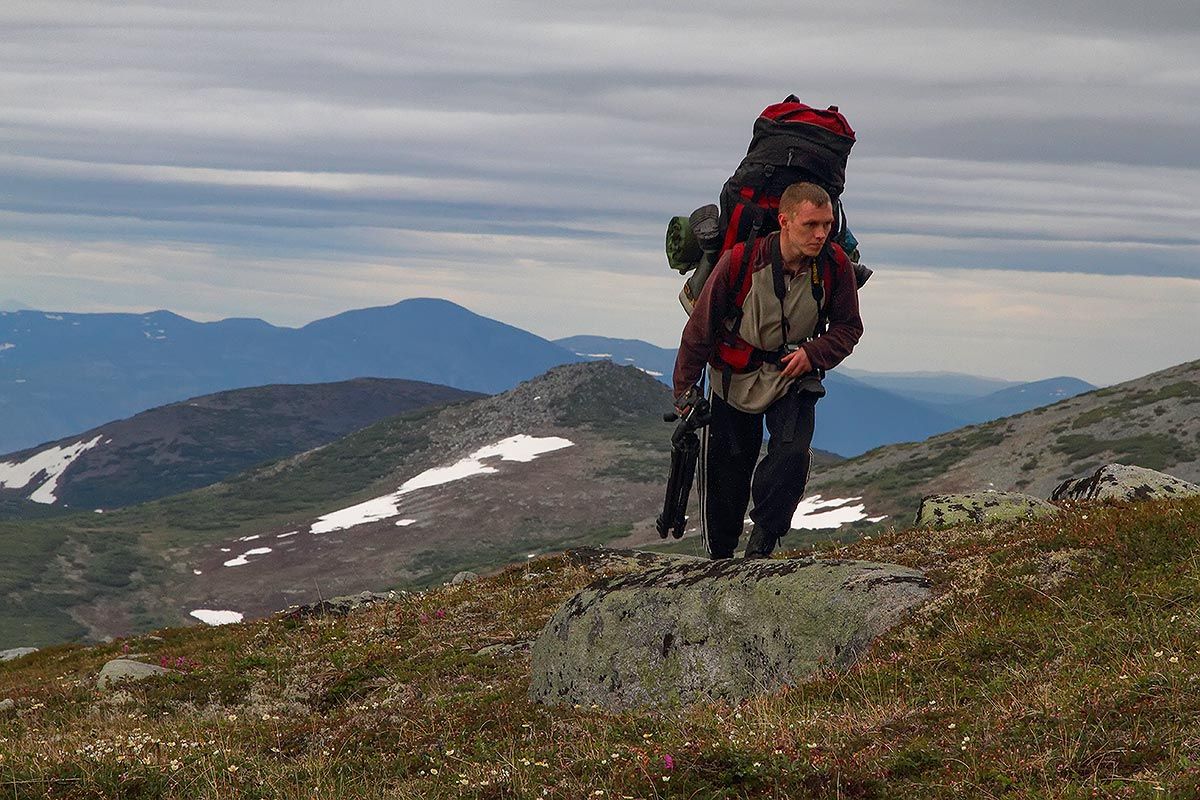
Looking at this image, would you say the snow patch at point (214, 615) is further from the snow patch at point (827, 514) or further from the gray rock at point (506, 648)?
the gray rock at point (506, 648)

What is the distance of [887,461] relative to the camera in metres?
123

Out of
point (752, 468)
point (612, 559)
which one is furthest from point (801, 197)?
point (612, 559)

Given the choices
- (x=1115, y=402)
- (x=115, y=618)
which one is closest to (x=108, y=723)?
(x=1115, y=402)

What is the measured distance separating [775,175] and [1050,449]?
9392 cm

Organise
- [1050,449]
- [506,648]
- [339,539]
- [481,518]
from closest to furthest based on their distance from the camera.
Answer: [506,648], [1050,449], [481,518], [339,539]

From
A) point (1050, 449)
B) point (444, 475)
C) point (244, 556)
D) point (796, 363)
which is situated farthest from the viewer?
point (444, 475)

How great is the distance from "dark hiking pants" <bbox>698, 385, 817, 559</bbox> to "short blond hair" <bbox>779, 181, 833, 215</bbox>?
1.97 meters

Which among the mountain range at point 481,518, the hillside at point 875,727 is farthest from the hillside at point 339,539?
the hillside at point 875,727

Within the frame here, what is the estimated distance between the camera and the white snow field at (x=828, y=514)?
318 feet

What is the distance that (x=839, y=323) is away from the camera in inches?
476

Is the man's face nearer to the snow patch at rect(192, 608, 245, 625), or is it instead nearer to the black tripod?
the black tripod

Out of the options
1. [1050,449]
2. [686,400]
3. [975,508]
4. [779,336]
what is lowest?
[1050,449]

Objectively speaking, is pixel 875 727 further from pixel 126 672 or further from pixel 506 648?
pixel 126 672

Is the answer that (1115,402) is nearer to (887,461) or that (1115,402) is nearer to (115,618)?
(887,461)
